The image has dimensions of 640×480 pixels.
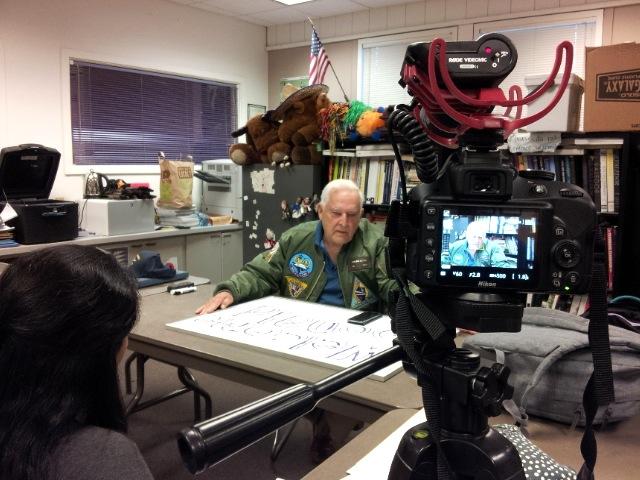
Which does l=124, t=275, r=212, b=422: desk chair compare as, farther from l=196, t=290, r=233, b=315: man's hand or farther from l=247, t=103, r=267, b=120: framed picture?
l=247, t=103, r=267, b=120: framed picture

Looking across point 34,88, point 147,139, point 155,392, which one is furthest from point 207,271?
point 34,88

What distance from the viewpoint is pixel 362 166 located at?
4.02m

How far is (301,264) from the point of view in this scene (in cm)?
240

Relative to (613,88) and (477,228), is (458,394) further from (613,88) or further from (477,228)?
(613,88)

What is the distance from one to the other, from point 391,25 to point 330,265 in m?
3.16

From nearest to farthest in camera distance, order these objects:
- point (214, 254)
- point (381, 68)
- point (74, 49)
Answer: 1. point (74, 49)
2. point (214, 254)
3. point (381, 68)

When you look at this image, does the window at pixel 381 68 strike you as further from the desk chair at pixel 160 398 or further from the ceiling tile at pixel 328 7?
the desk chair at pixel 160 398

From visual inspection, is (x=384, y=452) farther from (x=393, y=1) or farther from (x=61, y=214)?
(x=393, y=1)

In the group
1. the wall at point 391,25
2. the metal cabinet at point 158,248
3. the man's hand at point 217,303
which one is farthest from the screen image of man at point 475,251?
the wall at point 391,25

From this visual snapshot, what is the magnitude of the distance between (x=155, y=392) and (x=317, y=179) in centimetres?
189

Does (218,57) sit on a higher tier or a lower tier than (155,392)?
higher

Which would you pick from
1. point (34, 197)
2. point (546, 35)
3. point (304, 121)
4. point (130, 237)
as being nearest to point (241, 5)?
point (304, 121)

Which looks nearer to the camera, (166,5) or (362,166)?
(362,166)

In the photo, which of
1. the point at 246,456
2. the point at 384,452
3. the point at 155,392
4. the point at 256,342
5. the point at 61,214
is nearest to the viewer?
the point at 384,452
